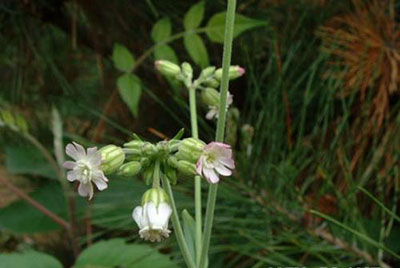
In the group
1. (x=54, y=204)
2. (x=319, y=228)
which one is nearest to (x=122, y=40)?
(x=54, y=204)

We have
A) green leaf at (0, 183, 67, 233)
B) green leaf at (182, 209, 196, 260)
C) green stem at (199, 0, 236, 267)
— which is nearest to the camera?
green stem at (199, 0, 236, 267)

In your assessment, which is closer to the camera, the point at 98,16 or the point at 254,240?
the point at 254,240

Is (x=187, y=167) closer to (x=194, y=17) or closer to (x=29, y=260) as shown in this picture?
(x=29, y=260)

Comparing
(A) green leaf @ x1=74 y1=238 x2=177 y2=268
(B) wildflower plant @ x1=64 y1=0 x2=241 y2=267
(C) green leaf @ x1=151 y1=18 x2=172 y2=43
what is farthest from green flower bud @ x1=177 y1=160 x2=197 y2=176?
(C) green leaf @ x1=151 y1=18 x2=172 y2=43

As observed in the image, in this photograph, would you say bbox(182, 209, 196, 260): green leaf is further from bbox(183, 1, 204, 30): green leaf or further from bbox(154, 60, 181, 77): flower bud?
bbox(183, 1, 204, 30): green leaf

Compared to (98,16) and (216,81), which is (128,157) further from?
(98,16)
